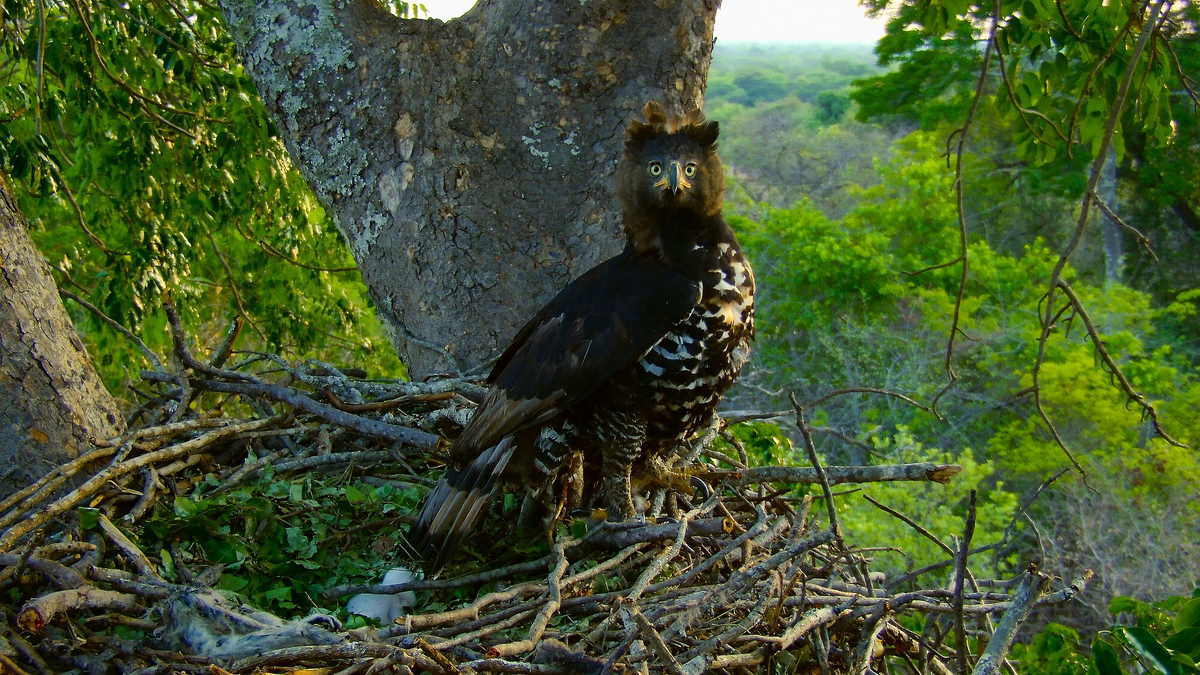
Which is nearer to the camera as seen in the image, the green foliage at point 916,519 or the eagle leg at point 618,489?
the eagle leg at point 618,489

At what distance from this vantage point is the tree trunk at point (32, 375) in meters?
2.44

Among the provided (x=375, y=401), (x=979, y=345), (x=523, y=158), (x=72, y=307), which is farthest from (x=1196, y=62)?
(x=72, y=307)

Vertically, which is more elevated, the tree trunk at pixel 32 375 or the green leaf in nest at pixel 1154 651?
the tree trunk at pixel 32 375

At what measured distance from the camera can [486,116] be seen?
3.29 meters

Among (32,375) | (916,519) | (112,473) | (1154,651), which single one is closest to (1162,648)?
(1154,651)

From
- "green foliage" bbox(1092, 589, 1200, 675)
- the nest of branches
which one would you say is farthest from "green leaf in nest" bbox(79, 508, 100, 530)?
"green foliage" bbox(1092, 589, 1200, 675)

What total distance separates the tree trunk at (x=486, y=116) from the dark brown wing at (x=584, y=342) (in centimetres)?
68

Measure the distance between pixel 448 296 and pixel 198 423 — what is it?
3.44 ft

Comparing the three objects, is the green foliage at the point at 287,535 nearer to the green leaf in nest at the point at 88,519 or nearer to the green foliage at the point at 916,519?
the green leaf in nest at the point at 88,519

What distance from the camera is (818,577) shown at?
2.43 meters

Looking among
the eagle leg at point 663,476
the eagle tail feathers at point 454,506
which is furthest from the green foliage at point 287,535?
the eagle leg at point 663,476

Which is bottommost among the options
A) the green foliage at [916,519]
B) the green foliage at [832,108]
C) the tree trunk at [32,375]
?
the green foliage at [916,519]

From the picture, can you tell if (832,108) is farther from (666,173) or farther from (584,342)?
(584,342)

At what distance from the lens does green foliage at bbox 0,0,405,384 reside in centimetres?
424
